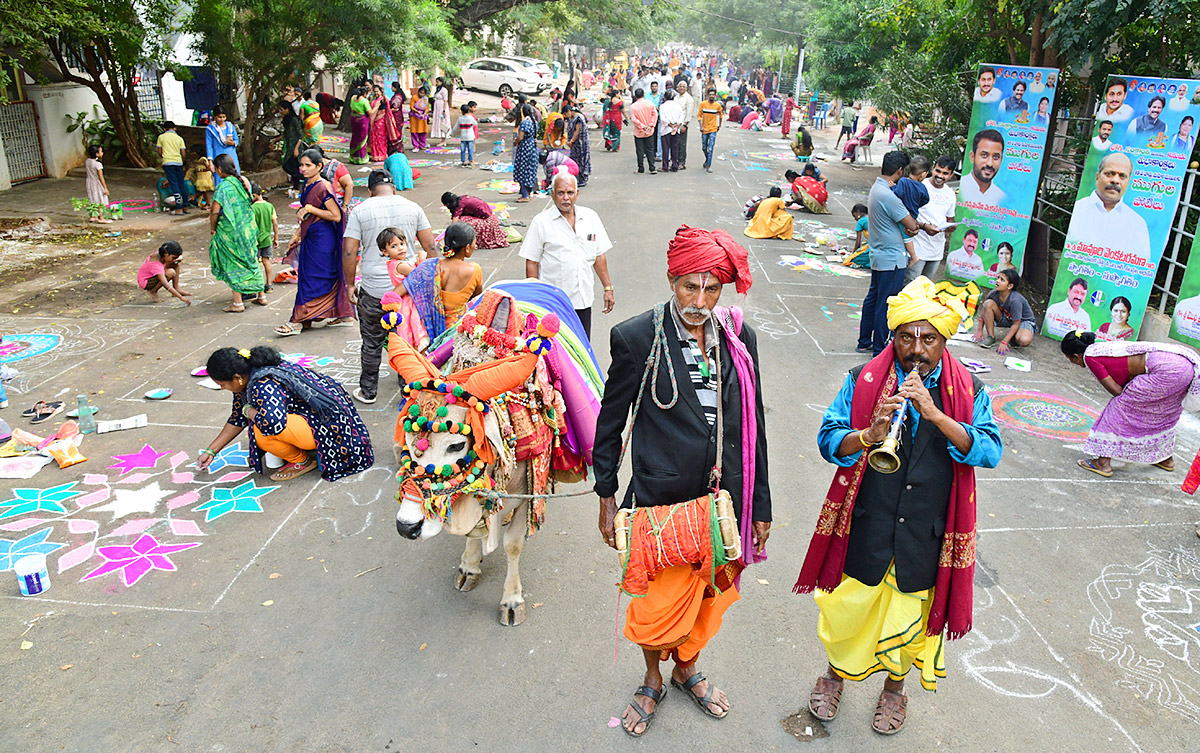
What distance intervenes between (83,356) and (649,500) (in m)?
7.42

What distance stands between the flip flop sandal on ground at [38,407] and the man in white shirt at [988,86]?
10.8m

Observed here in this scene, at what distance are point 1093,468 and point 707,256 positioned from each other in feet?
16.3

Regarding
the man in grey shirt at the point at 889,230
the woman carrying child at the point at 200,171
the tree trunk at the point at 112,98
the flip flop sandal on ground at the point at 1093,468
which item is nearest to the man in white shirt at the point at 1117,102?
the man in grey shirt at the point at 889,230

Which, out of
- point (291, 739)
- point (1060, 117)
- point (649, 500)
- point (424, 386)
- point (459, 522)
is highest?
point (1060, 117)

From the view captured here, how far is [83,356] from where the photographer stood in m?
8.38

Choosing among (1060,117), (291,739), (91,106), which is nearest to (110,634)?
(291,739)

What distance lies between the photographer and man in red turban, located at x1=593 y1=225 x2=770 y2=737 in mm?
3383

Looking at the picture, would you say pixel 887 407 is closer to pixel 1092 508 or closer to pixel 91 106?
pixel 1092 508

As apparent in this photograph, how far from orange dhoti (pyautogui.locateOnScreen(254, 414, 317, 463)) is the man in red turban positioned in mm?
3280

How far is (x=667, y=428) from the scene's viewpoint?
3.42m

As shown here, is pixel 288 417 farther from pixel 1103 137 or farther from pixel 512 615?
pixel 1103 137

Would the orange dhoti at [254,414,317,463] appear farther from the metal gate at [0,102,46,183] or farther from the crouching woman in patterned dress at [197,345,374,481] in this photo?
the metal gate at [0,102,46,183]

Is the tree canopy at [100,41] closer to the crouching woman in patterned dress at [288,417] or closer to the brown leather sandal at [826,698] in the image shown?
the crouching woman in patterned dress at [288,417]

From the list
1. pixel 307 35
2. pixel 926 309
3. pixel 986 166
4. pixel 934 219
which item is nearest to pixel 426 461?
pixel 926 309
